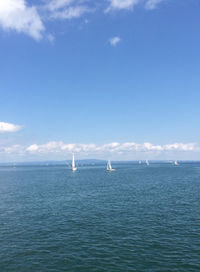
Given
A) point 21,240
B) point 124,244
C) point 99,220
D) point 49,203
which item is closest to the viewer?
point 124,244

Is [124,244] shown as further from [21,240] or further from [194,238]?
[21,240]

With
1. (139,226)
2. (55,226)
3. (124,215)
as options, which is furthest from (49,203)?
(139,226)

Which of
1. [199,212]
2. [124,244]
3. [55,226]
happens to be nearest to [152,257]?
[124,244]

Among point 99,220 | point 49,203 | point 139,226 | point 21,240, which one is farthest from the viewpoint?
point 49,203

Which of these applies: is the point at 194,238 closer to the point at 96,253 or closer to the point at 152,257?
the point at 152,257

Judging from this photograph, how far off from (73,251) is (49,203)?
40864mm

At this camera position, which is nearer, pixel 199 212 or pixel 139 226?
pixel 139 226

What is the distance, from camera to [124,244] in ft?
133

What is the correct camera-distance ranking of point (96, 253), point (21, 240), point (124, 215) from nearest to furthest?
1. point (96, 253)
2. point (21, 240)
3. point (124, 215)

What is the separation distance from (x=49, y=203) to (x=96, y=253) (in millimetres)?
43333

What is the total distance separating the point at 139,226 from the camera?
163ft

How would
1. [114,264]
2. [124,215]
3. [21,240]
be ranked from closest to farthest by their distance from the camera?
[114,264] → [21,240] → [124,215]

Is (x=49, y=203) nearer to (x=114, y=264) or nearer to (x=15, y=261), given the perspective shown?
(x=15, y=261)

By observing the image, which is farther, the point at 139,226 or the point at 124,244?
the point at 139,226
